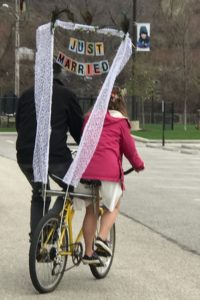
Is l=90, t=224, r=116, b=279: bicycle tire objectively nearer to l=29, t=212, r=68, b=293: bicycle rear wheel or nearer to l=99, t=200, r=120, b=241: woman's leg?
l=99, t=200, r=120, b=241: woman's leg

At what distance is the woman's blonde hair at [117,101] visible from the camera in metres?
5.89

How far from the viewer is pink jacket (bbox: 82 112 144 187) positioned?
18.8 ft

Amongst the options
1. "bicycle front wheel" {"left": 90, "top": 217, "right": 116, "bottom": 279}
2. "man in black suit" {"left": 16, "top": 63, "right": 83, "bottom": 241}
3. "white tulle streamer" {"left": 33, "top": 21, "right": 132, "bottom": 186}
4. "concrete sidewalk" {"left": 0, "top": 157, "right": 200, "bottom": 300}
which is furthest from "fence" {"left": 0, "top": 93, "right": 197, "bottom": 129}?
"white tulle streamer" {"left": 33, "top": 21, "right": 132, "bottom": 186}

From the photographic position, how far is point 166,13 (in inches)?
2426

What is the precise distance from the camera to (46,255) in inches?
215

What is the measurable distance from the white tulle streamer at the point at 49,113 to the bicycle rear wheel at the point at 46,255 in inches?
16.3

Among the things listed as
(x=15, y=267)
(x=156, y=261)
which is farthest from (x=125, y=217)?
(x=15, y=267)

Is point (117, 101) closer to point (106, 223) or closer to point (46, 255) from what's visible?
point (106, 223)

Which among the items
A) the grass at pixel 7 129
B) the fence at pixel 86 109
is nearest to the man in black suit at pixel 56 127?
the fence at pixel 86 109

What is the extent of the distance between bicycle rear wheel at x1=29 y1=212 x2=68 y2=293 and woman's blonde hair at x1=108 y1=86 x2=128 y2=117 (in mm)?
1079

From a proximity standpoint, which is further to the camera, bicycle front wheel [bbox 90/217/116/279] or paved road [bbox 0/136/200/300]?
bicycle front wheel [bbox 90/217/116/279]

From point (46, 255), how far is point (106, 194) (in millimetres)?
738

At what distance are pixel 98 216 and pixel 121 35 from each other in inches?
62.3

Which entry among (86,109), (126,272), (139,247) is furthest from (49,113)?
(86,109)
